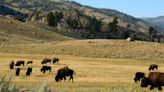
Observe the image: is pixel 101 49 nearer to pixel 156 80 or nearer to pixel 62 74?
pixel 62 74

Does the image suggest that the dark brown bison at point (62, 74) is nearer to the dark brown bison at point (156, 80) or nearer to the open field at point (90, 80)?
the open field at point (90, 80)

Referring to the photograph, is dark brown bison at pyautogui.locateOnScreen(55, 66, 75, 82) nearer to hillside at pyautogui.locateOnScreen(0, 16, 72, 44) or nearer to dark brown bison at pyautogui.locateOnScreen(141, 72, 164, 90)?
dark brown bison at pyautogui.locateOnScreen(141, 72, 164, 90)

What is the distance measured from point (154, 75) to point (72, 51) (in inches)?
2379

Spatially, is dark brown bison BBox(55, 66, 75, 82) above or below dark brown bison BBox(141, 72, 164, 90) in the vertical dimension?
below

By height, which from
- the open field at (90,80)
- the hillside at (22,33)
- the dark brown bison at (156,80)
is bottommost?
the hillside at (22,33)

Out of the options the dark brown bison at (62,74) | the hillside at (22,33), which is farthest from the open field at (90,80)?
the hillside at (22,33)

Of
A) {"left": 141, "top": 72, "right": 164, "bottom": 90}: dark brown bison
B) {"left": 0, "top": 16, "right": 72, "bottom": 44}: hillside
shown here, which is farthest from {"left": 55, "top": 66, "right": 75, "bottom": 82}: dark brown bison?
{"left": 0, "top": 16, "right": 72, "bottom": 44}: hillside

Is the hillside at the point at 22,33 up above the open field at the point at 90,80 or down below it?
below

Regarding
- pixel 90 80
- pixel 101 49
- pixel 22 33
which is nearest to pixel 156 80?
pixel 90 80

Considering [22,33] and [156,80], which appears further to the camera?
[22,33]

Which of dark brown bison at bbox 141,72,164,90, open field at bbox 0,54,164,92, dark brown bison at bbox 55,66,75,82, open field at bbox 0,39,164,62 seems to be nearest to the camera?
open field at bbox 0,54,164,92

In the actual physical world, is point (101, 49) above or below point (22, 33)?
above

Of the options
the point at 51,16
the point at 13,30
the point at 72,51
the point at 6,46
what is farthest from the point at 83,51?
the point at 51,16

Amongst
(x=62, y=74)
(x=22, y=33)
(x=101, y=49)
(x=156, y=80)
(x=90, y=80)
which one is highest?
(x=156, y=80)
